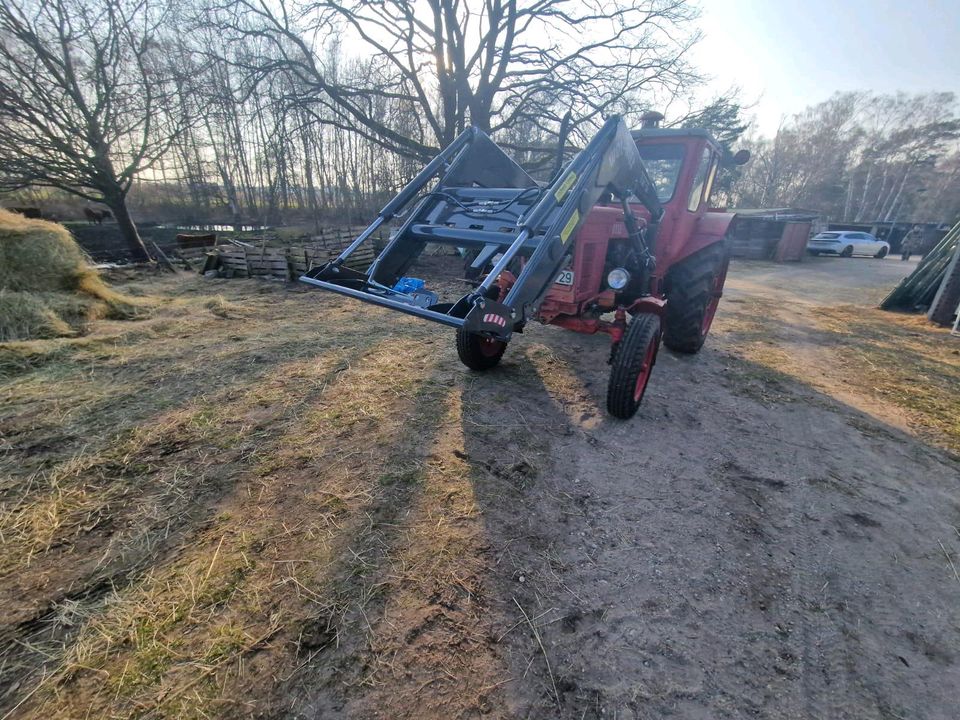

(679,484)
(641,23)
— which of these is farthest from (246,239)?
(679,484)

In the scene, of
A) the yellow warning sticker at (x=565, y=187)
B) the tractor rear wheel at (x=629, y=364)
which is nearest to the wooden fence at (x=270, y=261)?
the yellow warning sticker at (x=565, y=187)

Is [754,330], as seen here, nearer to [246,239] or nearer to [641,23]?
[641,23]

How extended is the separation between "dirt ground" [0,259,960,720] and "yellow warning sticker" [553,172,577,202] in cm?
176

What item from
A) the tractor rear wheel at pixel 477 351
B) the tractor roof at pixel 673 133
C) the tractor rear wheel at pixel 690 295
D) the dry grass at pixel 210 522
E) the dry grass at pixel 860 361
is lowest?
the dry grass at pixel 860 361

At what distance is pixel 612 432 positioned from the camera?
334 cm

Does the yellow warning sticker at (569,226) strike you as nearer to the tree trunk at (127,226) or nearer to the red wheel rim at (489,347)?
the red wheel rim at (489,347)

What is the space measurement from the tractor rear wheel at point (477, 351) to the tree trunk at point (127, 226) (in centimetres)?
1296

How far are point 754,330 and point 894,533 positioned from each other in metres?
4.94

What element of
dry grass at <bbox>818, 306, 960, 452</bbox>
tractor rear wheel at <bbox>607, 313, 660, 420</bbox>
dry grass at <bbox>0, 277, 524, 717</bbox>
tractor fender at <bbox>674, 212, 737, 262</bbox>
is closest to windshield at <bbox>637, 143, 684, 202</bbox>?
tractor fender at <bbox>674, 212, 737, 262</bbox>

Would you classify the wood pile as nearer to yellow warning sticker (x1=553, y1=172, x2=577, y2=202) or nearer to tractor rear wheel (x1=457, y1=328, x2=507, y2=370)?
tractor rear wheel (x1=457, y1=328, x2=507, y2=370)

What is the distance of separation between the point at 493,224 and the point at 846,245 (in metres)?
28.2

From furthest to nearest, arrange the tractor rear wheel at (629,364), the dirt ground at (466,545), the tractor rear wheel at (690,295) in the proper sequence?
the tractor rear wheel at (690,295)
the tractor rear wheel at (629,364)
the dirt ground at (466,545)

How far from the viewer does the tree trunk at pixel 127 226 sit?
40.7 feet

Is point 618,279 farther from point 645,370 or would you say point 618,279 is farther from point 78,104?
point 78,104
